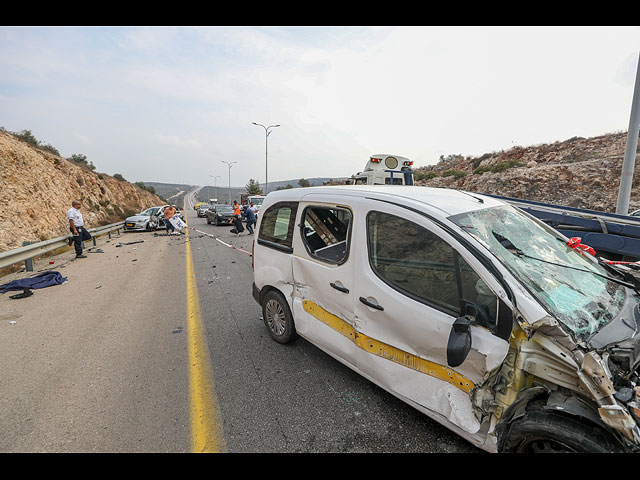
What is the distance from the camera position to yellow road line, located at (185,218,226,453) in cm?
224

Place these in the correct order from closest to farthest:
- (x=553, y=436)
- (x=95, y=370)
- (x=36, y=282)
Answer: (x=553, y=436), (x=95, y=370), (x=36, y=282)

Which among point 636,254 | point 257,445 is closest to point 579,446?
point 257,445

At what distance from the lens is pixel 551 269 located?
7.23ft

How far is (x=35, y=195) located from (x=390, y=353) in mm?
20645

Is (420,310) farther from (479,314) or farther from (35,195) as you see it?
(35,195)

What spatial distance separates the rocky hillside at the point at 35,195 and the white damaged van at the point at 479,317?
47.3 ft

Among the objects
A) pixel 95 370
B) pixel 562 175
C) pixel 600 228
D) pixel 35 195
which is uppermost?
pixel 562 175

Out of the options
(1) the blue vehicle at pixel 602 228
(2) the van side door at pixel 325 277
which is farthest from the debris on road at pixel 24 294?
(1) the blue vehicle at pixel 602 228

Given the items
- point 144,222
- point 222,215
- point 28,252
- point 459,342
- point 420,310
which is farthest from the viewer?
point 222,215

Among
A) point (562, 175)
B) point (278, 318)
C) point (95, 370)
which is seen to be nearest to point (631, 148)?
point (278, 318)

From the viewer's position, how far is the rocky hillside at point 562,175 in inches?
528

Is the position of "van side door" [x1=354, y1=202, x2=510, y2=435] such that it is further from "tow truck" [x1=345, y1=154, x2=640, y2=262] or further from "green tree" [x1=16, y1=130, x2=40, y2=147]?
"green tree" [x1=16, y1=130, x2=40, y2=147]

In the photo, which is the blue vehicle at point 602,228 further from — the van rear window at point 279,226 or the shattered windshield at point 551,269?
the van rear window at point 279,226
